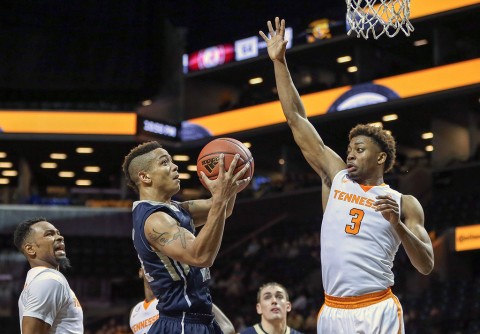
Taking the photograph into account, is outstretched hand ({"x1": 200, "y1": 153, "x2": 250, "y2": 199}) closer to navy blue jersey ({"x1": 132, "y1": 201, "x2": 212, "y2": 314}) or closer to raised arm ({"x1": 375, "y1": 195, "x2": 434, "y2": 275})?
navy blue jersey ({"x1": 132, "y1": 201, "x2": 212, "y2": 314})

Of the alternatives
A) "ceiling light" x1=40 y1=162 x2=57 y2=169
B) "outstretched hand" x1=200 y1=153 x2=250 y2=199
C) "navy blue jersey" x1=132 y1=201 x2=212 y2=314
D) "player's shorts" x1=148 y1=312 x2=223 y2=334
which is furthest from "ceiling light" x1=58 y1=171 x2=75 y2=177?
"outstretched hand" x1=200 y1=153 x2=250 y2=199

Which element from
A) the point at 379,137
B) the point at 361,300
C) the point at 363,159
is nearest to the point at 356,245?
the point at 361,300

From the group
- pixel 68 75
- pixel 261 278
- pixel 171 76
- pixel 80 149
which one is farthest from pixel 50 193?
pixel 261 278

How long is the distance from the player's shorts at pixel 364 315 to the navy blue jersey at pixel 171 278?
3.21 feet

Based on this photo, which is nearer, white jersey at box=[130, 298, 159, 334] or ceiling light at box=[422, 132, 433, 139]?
white jersey at box=[130, 298, 159, 334]

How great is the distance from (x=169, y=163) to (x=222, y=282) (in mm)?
18318

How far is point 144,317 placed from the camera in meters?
8.68

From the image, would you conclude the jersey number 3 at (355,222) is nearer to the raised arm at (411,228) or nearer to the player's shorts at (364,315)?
the raised arm at (411,228)

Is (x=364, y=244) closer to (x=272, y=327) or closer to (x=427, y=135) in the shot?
(x=272, y=327)

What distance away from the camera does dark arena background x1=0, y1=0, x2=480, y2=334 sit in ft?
74.3

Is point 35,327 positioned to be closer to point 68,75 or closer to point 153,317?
point 153,317

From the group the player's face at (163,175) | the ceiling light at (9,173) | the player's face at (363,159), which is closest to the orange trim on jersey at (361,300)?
the player's face at (363,159)

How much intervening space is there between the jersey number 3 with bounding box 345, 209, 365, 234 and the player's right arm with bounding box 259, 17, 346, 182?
0.37 metres

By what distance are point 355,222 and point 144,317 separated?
3505mm
